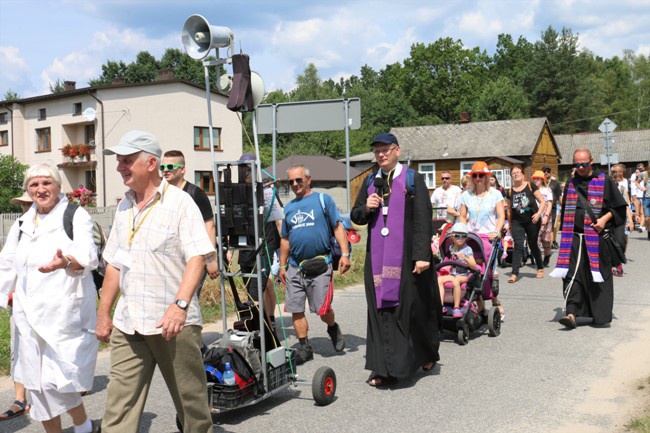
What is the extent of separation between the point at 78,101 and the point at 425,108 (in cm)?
5171

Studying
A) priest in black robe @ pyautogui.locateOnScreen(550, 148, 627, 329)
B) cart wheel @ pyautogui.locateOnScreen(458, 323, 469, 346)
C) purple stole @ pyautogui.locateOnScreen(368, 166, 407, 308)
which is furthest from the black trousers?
purple stole @ pyautogui.locateOnScreen(368, 166, 407, 308)

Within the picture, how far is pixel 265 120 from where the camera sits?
11773 millimetres

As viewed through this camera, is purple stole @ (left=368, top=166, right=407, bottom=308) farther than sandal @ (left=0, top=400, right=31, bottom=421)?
Yes

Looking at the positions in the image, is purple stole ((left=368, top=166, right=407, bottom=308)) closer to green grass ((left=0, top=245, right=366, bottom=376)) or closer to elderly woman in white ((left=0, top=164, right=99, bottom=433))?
elderly woman in white ((left=0, top=164, right=99, bottom=433))

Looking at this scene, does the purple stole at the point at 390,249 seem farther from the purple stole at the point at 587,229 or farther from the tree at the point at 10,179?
the tree at the point at 10,179

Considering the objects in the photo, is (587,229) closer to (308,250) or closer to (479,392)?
(479,392)

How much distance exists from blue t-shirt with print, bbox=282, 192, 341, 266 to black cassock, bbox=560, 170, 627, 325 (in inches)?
135

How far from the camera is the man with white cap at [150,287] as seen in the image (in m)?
4.02

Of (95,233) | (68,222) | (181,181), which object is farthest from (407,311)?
(68,222)

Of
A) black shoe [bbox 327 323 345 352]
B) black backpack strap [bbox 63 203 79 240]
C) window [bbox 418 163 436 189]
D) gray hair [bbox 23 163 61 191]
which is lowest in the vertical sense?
black shoe [bbox 327 323 345 352]

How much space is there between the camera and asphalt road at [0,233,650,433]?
5422 mm

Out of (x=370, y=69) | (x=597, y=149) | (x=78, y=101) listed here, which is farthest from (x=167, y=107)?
(x=370, y=69)

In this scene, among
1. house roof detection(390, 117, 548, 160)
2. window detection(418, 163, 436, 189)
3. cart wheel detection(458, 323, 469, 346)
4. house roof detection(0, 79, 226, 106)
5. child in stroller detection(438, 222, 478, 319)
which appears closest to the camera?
cart wheel detection(458, 323, 469, 346)

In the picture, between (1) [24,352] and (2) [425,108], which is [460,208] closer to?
(1) [24,352]
